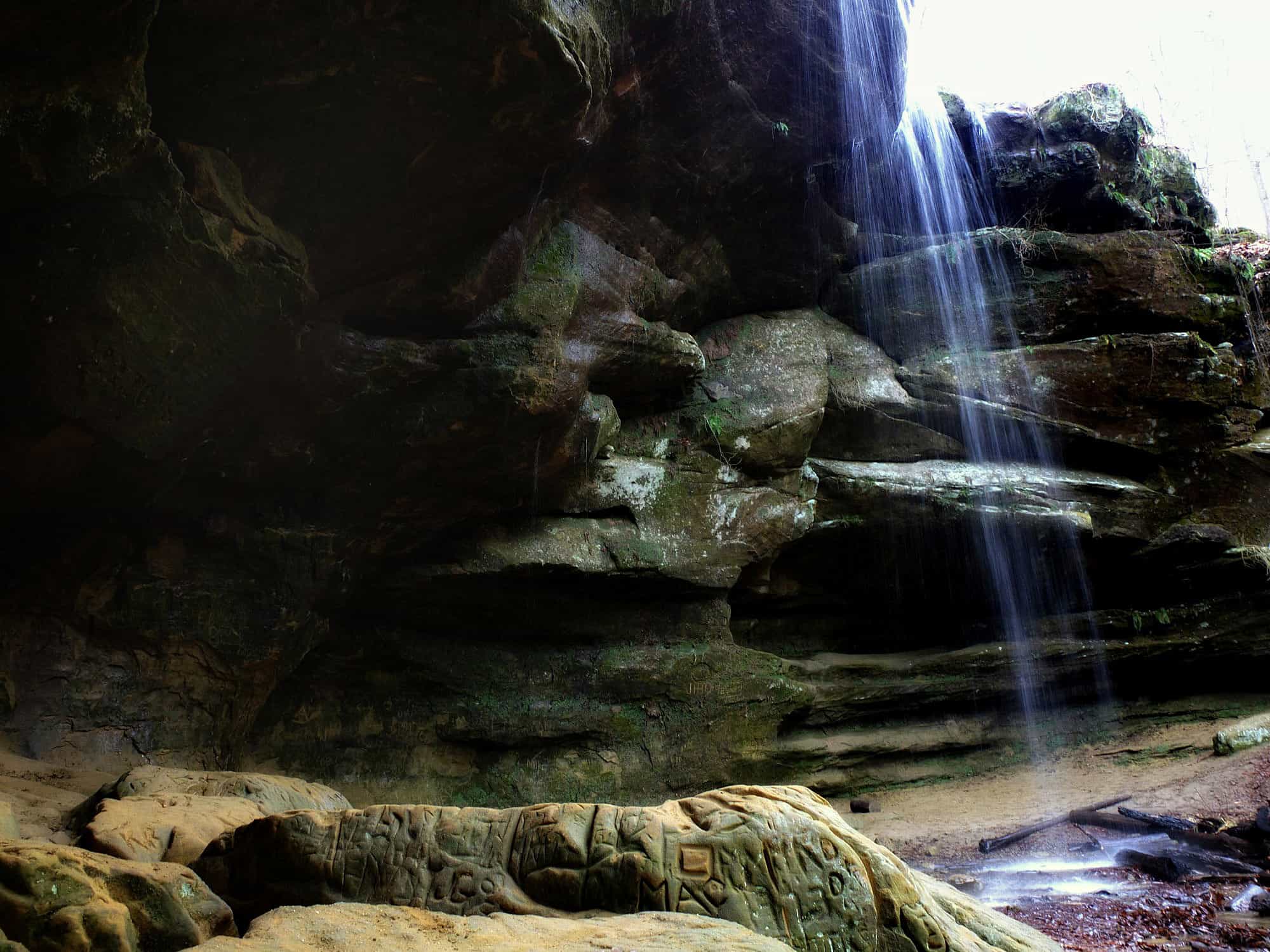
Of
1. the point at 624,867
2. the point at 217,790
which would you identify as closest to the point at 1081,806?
the point at 624,867

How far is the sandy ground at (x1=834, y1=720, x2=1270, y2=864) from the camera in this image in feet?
27.1

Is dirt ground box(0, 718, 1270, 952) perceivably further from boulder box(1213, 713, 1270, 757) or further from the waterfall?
the waterfall

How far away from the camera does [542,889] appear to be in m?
3.67

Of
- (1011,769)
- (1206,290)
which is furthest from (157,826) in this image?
(1206,290)

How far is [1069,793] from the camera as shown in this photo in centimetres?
940

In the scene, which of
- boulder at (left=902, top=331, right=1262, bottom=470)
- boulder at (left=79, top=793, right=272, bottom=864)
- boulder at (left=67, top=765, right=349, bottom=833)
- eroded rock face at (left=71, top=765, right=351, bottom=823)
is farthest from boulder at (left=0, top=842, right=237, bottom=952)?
boulder at (left=902, top=331, right=1262, bottom=470)

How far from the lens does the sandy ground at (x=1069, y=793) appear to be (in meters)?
8.25

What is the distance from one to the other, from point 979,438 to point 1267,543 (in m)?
3.94

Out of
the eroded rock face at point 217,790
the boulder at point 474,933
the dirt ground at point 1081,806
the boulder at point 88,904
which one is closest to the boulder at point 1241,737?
the dirt ground at point 1081,806

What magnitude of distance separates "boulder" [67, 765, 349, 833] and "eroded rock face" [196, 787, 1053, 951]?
0.94 metres

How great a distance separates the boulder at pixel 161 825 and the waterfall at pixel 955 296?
29.9 ft

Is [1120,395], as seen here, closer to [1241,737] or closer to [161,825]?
[1241,737]

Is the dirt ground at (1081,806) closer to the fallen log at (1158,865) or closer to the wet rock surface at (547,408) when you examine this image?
the fallen log at (1158,865)

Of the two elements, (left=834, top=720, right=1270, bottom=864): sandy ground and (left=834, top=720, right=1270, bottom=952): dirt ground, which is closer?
(left=834, top=720, right=1270, bottom=952): dirt ground
